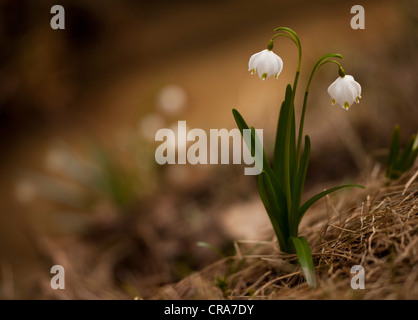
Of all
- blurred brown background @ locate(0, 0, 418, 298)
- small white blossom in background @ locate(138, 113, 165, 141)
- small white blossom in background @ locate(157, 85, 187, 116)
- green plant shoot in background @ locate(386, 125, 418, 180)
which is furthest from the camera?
small white blossom in background @ locate(157, 85, 187, 116)

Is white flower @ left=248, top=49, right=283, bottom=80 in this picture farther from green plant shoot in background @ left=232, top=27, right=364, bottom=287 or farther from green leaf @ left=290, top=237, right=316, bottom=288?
green leaf @ left=290, top=237, right=316, bottom=288

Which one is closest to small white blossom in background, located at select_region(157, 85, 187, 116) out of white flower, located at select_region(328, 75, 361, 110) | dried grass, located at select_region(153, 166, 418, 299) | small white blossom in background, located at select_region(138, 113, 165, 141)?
small white blossom in background, located at select_region(138, 113, 165, 141)

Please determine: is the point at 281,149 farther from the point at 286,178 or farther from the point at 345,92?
the point at 345,92

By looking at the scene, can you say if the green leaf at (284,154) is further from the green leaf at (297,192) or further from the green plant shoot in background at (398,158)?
the green plant shoot in background at (398,158)

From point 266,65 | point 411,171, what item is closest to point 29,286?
point 266,65

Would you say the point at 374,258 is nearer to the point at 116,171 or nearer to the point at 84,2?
the point at 116,171

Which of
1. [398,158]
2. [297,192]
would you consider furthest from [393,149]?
[297,192]
